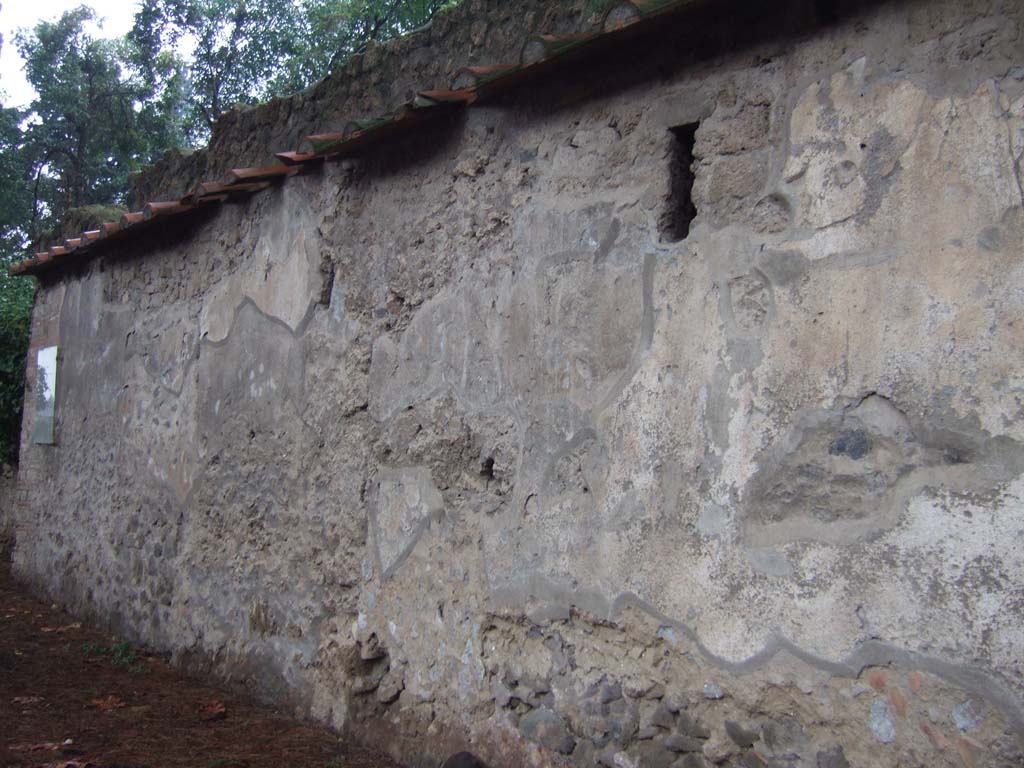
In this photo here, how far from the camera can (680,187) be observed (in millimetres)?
2555

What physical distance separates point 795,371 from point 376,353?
1.66 meters

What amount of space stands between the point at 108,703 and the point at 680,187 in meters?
3.01

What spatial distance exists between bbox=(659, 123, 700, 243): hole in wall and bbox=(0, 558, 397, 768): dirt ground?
1871mm

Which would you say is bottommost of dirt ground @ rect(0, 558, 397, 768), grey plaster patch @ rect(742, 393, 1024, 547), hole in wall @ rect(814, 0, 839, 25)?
dirt ground @ rect(0, 558, 397, 768)

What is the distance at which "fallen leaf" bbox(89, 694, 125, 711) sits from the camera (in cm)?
380

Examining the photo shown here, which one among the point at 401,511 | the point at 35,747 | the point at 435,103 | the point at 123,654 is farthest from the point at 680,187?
the point at 123,654

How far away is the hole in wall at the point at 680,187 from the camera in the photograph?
253cm

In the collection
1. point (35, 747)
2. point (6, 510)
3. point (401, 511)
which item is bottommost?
point (35, 747)

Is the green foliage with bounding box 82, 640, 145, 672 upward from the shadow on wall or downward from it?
downward

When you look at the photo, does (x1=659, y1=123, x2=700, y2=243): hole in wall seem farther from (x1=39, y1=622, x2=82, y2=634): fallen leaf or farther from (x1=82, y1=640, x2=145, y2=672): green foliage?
(x1=39, y1=622, x2=82, y2=634): fallen leaf

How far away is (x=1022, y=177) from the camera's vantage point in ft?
6.14

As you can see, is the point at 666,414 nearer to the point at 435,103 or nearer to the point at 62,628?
the point at 435,103

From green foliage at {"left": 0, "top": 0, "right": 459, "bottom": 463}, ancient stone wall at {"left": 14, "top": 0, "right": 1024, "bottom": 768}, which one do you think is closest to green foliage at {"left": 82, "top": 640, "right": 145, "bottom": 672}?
ancient stone wall at {"left": 14, "top": 0, "right": 1024, "bottom": 768}

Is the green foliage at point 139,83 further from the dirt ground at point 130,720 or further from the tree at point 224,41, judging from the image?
the dirt ground at point 130,720
